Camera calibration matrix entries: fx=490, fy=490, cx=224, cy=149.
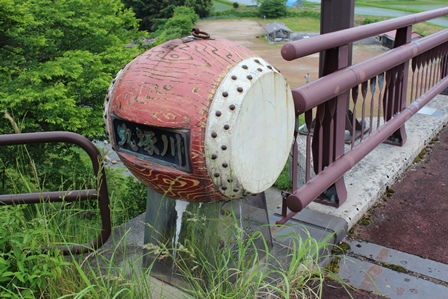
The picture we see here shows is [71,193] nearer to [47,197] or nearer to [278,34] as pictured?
[47,197]

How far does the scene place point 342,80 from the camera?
2.46 metres

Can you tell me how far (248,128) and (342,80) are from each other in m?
0.78

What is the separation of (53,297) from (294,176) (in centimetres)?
121

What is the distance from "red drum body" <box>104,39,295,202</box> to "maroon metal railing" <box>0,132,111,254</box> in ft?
0.41

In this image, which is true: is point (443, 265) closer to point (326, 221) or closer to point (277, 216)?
point (326, 221)

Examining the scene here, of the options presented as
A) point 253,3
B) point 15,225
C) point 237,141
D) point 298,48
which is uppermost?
point 298,48

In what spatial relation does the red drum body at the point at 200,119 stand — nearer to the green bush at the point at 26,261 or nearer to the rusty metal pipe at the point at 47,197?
the rusty metal pipe at the point at 47,197

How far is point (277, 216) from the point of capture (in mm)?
2775

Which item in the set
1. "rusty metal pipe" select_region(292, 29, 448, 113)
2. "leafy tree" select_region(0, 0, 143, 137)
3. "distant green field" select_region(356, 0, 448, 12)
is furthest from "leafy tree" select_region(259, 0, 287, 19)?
"rusty metal pipe" select_region(292, 29, 448, 113)

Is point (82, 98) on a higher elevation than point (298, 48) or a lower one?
lower

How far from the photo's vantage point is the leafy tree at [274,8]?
102ft

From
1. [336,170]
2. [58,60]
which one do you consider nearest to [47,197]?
[336,170]

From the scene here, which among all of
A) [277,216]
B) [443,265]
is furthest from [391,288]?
[277,216]

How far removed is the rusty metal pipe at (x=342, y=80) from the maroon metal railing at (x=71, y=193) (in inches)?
36.7
